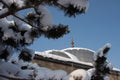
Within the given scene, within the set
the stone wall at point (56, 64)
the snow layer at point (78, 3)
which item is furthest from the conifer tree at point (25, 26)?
the stone wall at point (56, 64)

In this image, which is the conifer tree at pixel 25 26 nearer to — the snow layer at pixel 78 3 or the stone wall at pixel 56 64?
the snow layer at pixel 78 3

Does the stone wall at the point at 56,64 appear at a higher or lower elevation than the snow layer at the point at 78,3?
higher

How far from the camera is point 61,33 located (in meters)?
5.95

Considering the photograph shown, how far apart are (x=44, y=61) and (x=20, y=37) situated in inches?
208

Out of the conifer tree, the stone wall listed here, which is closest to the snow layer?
the conifer tree

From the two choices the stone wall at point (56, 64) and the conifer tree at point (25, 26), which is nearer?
the conifer tree at point (25, 26)

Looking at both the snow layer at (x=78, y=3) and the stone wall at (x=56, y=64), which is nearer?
the snow layer at (x=78, y=3)

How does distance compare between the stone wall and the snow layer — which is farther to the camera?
the stone wall

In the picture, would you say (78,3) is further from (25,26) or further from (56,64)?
(56,64)

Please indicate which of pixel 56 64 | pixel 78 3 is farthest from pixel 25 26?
pixel 56 64

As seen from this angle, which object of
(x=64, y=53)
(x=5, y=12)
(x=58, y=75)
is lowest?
(x=58, y=75)

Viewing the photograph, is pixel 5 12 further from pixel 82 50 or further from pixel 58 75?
pixel 82 50

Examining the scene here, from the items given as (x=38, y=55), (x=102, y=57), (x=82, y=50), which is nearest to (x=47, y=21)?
(x=102, y=57)

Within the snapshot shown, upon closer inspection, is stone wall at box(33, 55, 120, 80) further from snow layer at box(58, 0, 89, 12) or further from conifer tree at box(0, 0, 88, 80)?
snow layer at box(58, 0, 89, 12)
